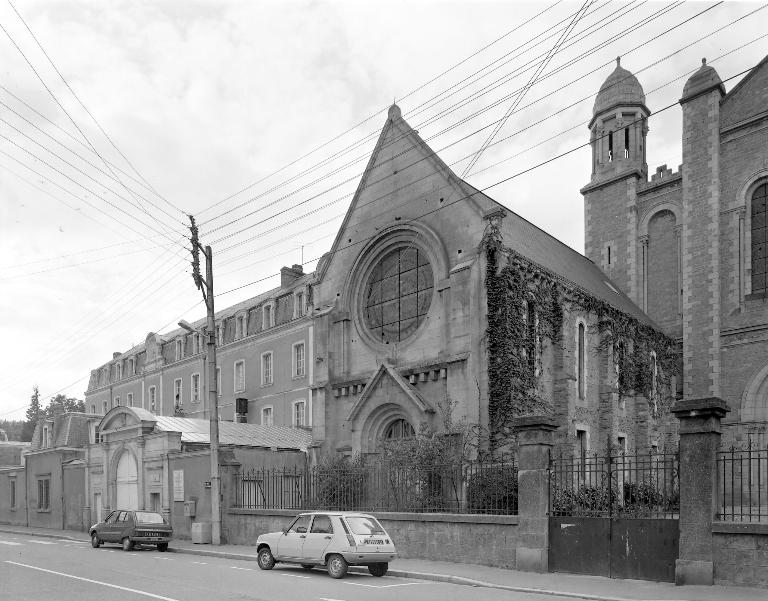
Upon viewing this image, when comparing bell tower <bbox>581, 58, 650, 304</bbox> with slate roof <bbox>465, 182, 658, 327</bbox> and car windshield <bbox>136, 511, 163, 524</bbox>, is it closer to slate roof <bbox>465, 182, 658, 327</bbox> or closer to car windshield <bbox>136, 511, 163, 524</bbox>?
slate roof <bbox>465, 182, 658, 327</bbox>

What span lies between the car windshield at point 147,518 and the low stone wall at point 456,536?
26.9 feet

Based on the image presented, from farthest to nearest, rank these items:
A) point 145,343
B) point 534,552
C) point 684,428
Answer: point 145,343
point 534,552
point 684,428

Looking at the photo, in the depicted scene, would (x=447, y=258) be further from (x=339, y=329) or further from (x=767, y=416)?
(x=767, y=416)

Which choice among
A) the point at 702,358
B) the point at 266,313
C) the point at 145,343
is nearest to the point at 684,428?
the point at 702,358

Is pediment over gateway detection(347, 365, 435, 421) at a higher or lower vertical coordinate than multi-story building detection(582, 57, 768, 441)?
lower

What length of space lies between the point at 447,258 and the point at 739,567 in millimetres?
14821

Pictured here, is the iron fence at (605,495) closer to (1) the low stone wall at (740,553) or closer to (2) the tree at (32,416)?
(1) the low stone wall at (740,553)

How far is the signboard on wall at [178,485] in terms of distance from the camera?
2866 cm

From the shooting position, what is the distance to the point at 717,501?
14.8m

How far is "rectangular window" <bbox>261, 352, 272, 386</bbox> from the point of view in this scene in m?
46.4

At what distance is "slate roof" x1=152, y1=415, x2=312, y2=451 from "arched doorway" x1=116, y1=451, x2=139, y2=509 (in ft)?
7.16

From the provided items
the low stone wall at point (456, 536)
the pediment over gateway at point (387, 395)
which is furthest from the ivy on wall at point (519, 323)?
the low stone wall at point (456, 536)

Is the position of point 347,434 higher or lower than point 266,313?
lower

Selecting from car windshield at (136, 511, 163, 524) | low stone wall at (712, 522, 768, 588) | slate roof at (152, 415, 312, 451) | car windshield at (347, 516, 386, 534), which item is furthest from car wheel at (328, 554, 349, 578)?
slate roof at (152, 415, 312, 451)
